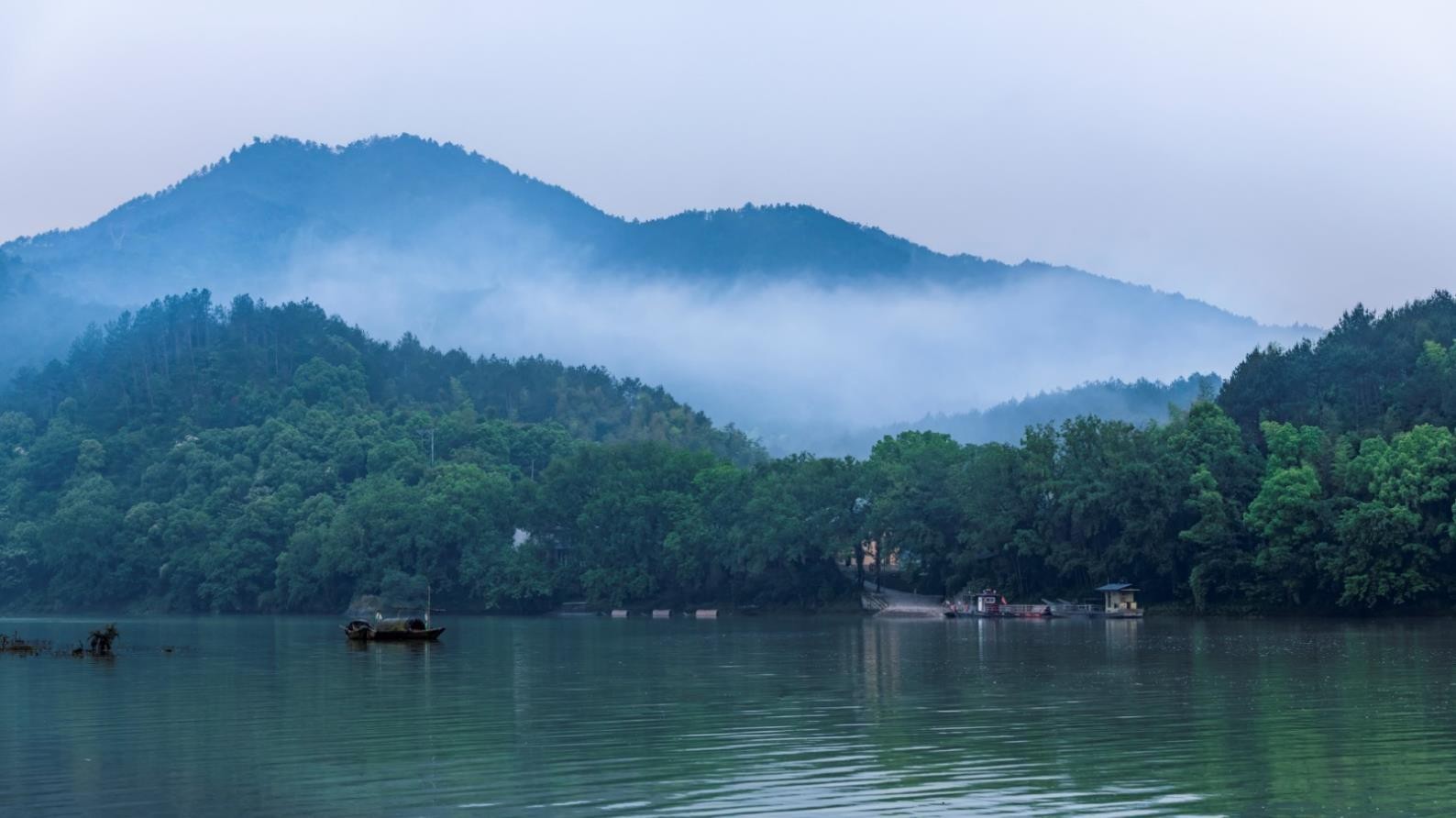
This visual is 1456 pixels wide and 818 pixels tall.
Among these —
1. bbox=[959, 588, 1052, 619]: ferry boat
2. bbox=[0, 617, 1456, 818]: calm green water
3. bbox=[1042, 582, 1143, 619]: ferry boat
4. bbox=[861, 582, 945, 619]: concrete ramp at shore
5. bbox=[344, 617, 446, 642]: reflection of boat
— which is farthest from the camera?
bbox=[861, 582, 945, 619]: concrete ramp at shore

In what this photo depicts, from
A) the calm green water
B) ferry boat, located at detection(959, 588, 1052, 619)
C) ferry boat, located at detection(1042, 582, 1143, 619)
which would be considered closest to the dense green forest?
ferry boat, located at detection(1042, 582, 1143, 619)

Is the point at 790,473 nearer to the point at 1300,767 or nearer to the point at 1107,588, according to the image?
the point at 1107,588

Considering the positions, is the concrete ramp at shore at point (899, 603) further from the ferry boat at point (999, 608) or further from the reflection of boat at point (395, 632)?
the reflection of boat at point (395, 632)

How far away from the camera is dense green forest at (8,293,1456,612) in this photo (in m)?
98.2

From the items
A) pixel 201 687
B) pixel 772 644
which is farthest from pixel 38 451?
pixel 201 687

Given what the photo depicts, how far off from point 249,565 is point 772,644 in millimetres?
88751

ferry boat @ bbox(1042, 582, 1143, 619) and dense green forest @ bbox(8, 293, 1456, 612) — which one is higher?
dense green forest @ bbox(8, 293, 1456, 612)

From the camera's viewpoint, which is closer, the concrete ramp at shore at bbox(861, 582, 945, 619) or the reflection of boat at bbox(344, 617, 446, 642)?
the reflection of boat at bbox(344, 617, 446, 642)

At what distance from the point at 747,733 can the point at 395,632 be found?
47.3 metres

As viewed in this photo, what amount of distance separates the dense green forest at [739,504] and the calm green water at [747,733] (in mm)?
31694

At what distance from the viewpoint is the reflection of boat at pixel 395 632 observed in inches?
3095

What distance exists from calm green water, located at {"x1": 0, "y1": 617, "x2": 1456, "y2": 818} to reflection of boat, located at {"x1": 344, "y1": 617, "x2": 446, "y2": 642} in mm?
11299

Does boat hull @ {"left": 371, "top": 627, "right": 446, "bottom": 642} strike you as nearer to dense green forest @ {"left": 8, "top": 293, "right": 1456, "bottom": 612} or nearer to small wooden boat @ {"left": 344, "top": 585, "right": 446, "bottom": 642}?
small wooden boat @ {"left": 344, "top": 585, "right": 446, "bottom": 642}

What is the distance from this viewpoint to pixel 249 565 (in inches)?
5910
